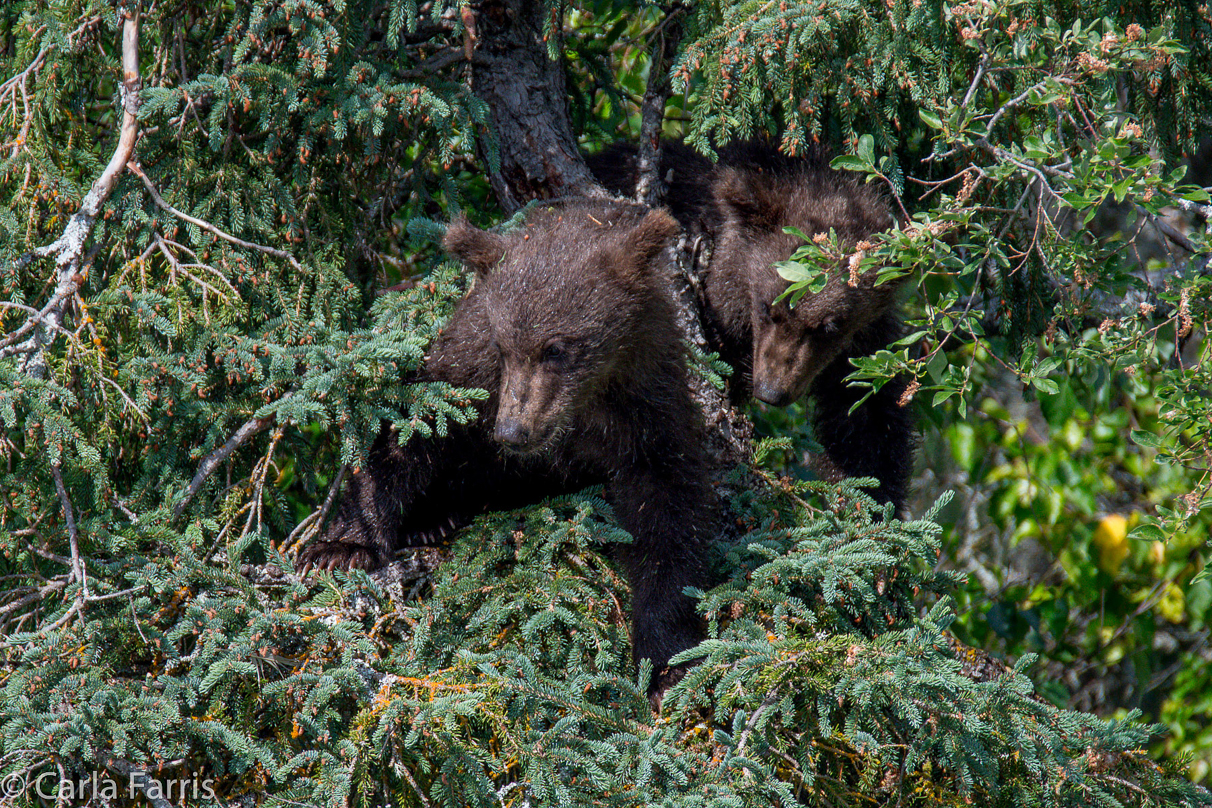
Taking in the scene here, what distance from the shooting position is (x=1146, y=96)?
11.2 ft

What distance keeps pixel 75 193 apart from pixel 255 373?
2.97 ft

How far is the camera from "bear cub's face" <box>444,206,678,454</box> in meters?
3.16

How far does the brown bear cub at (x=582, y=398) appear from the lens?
316cm

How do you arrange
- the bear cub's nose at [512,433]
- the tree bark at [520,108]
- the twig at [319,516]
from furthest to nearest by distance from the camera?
the tree bark at [520,108], the twig at [319,516], the bear cub's nose at [512,433]

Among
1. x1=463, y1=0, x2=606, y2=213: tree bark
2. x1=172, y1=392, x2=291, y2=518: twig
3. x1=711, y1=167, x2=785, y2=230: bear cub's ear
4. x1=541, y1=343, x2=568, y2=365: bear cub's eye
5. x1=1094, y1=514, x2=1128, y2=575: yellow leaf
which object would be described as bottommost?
x1=1094, y1=514, x2=1128, y2=575: yellow leaf

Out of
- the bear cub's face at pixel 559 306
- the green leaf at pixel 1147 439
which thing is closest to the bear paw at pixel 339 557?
the bear cub's face at pixel 559 306

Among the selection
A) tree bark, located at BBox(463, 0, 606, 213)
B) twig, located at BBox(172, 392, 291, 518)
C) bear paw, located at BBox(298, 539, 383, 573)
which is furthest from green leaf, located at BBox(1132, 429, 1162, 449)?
twig, located at BBox(172, 392, 291, 518)

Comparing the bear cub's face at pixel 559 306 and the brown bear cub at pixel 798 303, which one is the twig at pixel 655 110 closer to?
the brown bear cub at pixel 798 303

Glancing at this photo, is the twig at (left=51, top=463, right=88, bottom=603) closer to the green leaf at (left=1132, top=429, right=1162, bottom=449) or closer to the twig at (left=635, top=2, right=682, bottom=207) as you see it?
the twig at (left=635, top=2, right=682, bottom=207)

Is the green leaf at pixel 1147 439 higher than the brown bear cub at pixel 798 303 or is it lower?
lower

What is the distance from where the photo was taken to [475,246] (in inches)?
132
